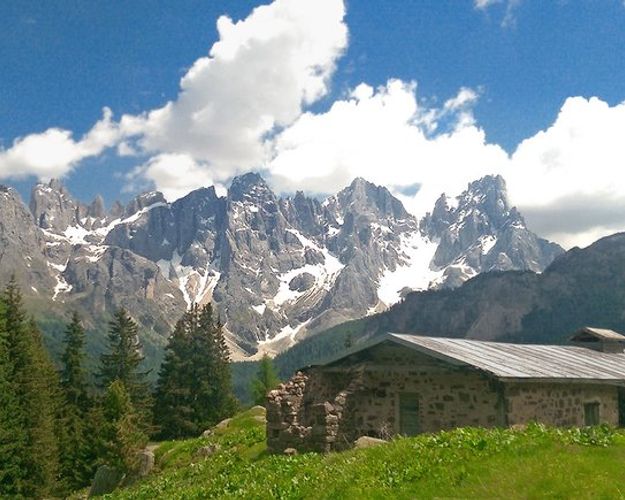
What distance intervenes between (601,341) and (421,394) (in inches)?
811

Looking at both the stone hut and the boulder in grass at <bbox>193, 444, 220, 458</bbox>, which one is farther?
the boulder in grass at <bbox>193, 444, 220, 458</bbox>

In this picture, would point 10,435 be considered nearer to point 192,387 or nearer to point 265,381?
point 192,387

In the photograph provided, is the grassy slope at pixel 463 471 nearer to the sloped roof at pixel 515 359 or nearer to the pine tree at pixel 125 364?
the sloped roof at pixel 515 359

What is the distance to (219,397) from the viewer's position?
6750 centimetres

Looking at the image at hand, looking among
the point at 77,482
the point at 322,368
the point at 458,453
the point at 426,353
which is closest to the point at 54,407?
the point at 77,482

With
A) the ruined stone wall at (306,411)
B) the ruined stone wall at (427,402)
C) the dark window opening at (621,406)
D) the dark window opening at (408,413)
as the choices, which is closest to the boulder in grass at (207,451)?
the ruined stone wall at (306,411)

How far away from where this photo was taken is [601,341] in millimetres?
40750

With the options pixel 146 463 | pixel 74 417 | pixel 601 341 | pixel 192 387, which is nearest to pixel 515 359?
pixel 601 341

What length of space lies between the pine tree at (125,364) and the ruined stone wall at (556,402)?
43780 millimetres

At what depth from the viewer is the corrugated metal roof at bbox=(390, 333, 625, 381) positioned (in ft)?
78.9

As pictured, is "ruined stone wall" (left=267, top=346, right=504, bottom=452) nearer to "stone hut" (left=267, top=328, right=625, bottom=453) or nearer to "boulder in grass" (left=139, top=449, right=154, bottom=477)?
"stone hut" (left=267, top=328, right=625, bottom=453)

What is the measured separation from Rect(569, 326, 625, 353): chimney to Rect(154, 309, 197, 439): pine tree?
36484mm

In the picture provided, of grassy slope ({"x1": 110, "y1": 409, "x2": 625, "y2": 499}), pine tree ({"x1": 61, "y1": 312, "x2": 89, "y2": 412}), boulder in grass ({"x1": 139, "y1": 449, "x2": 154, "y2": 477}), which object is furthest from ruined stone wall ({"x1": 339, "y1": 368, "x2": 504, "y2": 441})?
pine tree ({"x1": 61, "y1": 312, "x2": 89, "y2": 412})

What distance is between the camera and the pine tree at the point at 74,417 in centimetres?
5141
